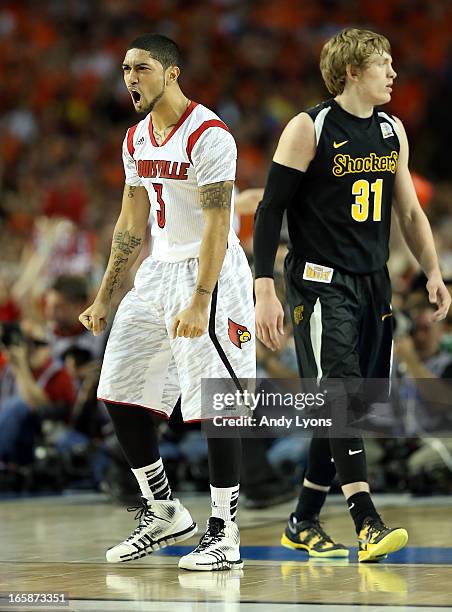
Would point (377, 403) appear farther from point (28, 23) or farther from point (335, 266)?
point (28, 23)

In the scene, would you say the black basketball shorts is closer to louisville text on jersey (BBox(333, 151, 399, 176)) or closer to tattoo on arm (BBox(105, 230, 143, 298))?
louisville text on jersey (BBox(333, 151, 399, 176))

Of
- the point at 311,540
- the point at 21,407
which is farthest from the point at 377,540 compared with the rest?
the point at 21,407

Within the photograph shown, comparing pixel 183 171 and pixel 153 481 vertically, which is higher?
pixel 183 171

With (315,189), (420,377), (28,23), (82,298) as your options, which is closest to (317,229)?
(315,189)

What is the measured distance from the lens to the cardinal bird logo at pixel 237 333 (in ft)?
16.8

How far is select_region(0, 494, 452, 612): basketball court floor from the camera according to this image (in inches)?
167

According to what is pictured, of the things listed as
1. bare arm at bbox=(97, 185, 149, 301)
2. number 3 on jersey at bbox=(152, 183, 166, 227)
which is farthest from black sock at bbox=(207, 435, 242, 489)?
number 3 on jersey at bbox=(152, 183, 166, 227)

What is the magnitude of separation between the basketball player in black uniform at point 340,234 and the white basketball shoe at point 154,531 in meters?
0.58

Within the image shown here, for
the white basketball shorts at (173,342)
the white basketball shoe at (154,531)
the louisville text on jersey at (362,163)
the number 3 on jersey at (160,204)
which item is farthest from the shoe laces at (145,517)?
the louisville text on jersey at (362,163)

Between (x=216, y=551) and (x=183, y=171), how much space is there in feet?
4.99

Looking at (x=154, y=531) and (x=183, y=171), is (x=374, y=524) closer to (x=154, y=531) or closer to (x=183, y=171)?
(x=154, y=531)

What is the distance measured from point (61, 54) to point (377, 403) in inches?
526

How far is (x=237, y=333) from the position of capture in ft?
16.8

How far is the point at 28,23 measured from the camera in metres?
18.5
